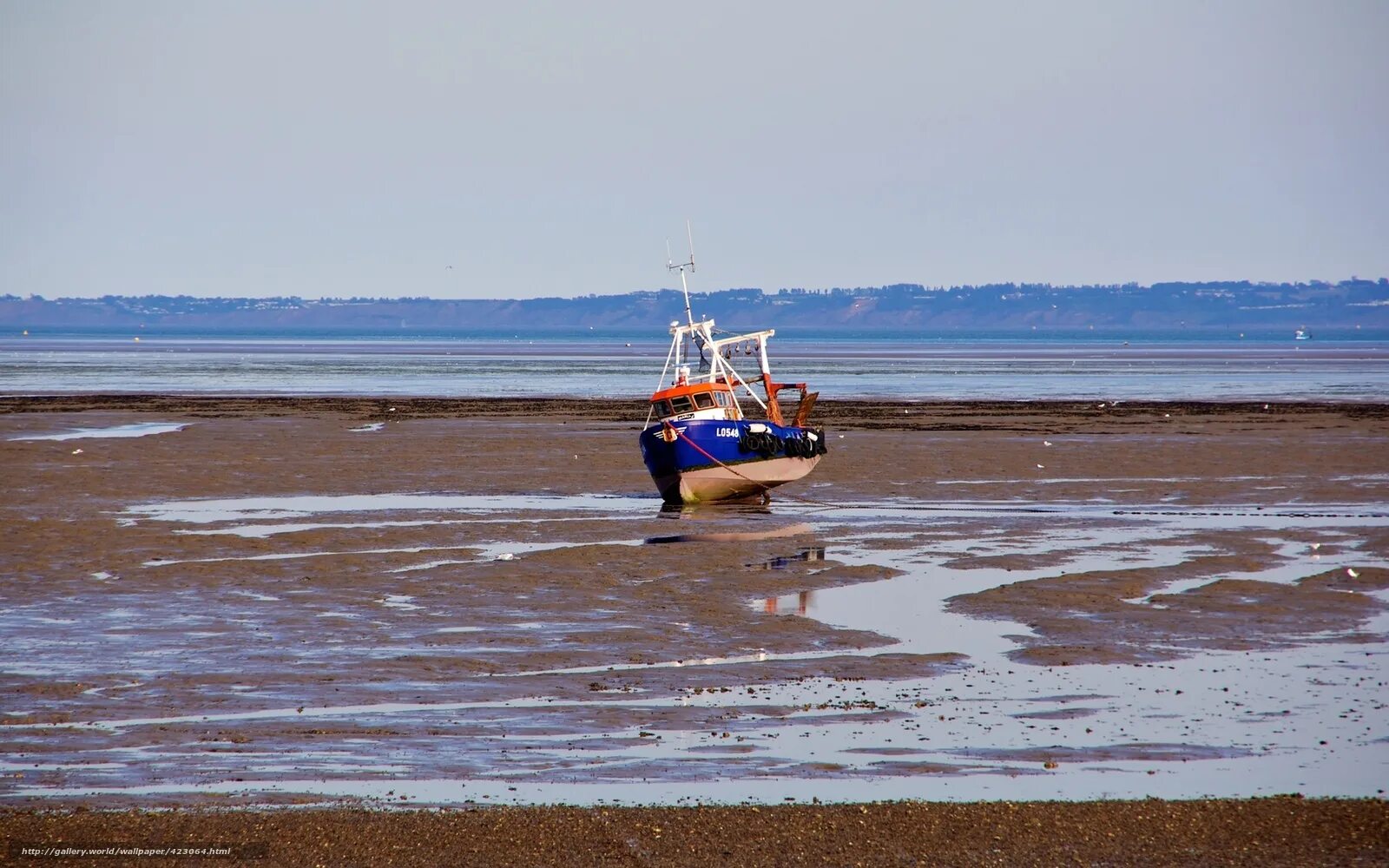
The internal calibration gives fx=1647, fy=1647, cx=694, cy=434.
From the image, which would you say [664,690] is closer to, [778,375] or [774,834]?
[774,834]

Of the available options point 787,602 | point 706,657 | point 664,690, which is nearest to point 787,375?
point 787,602

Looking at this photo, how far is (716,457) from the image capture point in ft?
122

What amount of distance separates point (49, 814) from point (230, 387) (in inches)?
3395

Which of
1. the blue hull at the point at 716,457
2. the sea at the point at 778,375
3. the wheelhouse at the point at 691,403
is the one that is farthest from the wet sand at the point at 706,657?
the sea at the point at 778,375

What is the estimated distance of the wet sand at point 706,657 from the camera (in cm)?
1287

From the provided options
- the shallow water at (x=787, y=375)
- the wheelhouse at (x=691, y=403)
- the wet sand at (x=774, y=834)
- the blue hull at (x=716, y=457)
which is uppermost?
the wheelhouse at (x=691, y=403)

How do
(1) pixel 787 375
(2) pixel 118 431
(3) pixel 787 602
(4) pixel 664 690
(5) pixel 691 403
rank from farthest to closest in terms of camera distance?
1. (1) pixel 787 375
2. (2) pixel 118 431
3. (5) pixel 691 403
4. (3) pixel 787 602
5. (4) pixel 664 690

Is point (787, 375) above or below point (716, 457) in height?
below

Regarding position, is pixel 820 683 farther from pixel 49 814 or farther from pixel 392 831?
pixel 49 814

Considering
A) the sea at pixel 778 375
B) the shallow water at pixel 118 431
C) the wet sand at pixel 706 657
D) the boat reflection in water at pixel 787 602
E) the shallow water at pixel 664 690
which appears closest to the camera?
the wet sand at pixel 706 657

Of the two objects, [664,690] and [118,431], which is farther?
[118,431]

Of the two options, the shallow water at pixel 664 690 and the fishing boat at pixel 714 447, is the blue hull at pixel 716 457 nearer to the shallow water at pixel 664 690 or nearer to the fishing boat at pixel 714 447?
the fishing boat at pixel 714 447

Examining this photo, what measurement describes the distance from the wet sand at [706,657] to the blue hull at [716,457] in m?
0.94

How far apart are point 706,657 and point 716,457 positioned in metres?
18.4
